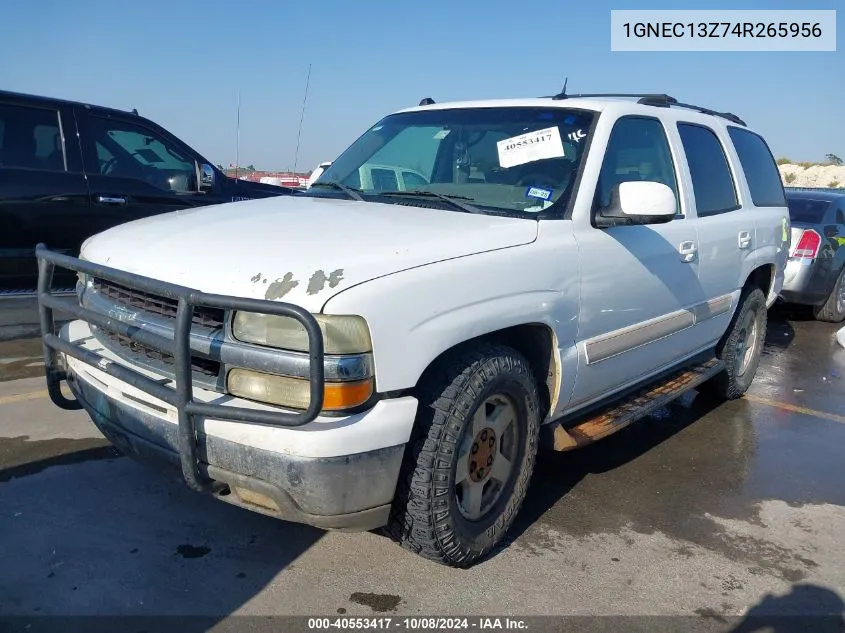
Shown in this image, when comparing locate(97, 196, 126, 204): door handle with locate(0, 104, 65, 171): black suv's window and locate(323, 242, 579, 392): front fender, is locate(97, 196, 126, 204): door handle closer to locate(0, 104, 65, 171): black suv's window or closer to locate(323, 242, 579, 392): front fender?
locate(0, 104, 65, 171): black suv's window

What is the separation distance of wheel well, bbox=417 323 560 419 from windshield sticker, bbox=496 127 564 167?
88cm

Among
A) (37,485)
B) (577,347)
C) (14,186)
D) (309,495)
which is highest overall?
(14,186)

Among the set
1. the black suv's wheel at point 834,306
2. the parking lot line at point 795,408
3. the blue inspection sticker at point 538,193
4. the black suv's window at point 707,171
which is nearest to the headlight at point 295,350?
the blue inspection sticker at point 538,193

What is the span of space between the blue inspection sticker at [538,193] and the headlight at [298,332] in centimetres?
137

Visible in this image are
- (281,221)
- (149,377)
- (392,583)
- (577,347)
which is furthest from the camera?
(577,347)

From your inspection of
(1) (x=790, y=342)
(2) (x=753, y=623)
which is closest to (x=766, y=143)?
(1) (x=790, y=342)

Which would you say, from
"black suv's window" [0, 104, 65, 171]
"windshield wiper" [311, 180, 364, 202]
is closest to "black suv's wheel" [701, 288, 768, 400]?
"windshield wiper" [311, 180, 364, 202]

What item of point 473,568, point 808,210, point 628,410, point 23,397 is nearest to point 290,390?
point 473,568

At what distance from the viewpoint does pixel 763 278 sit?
5.46 metres

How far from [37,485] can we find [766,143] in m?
5.51

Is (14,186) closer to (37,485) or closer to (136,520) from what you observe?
(37,485)

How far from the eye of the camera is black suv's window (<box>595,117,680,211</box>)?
351cm

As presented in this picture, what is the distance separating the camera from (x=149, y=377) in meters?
2.64

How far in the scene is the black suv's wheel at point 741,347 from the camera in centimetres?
511
